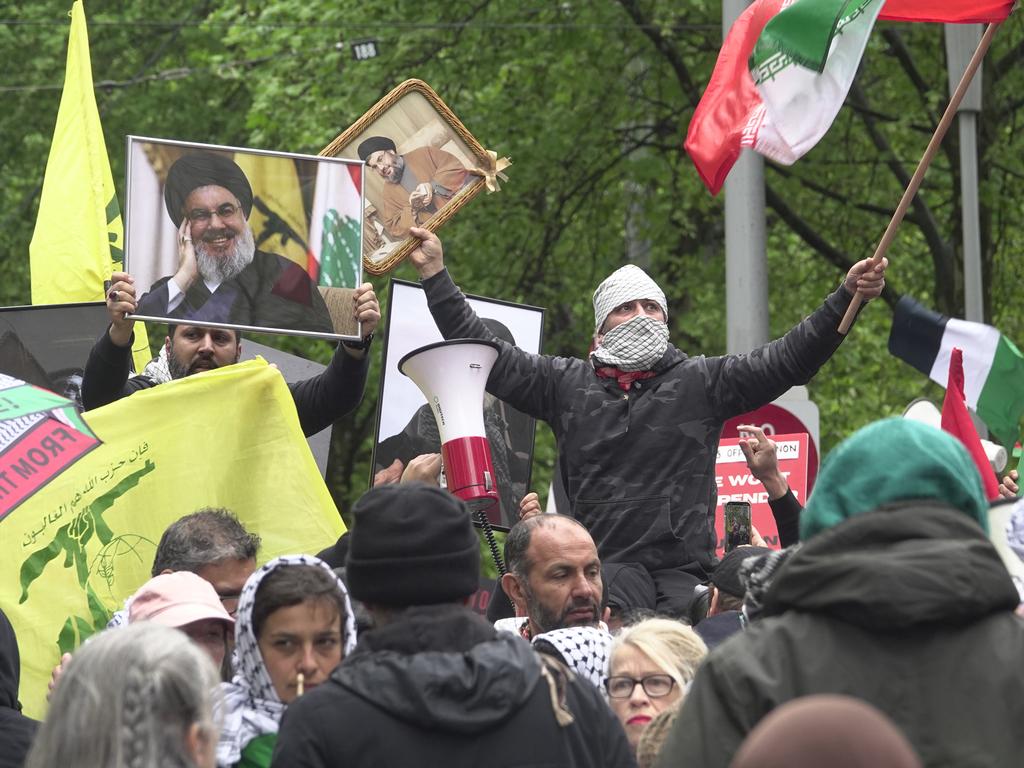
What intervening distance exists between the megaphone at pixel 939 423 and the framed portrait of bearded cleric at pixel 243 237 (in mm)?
2600

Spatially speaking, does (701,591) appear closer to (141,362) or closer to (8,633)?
(8,633)

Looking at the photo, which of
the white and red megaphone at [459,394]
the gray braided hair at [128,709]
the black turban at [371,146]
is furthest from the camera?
the black turban at [371,146]

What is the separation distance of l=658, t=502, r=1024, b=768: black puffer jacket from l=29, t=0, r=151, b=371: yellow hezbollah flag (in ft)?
18.4

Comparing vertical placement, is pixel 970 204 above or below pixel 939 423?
above

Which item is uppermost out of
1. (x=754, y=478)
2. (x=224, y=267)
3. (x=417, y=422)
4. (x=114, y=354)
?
(x=224, y=267)

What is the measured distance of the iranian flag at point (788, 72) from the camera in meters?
6.78

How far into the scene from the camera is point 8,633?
494cm

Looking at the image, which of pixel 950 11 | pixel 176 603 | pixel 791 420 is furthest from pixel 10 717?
pixel 791 420

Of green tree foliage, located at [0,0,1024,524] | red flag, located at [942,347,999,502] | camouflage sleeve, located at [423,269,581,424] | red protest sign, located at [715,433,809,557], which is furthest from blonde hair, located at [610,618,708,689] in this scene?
green tree foliage, located at [0,0,1024,524]

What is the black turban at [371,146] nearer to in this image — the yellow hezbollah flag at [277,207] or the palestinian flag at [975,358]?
the yellow hezbollah flag at [277,207]

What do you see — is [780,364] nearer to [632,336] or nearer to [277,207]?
[632,336]

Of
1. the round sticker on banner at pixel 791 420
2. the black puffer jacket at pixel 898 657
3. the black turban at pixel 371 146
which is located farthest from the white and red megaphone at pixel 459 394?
the black puffer jacket at pixel 898 657

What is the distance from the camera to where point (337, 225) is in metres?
6.54

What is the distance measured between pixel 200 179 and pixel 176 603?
96.4 inches
